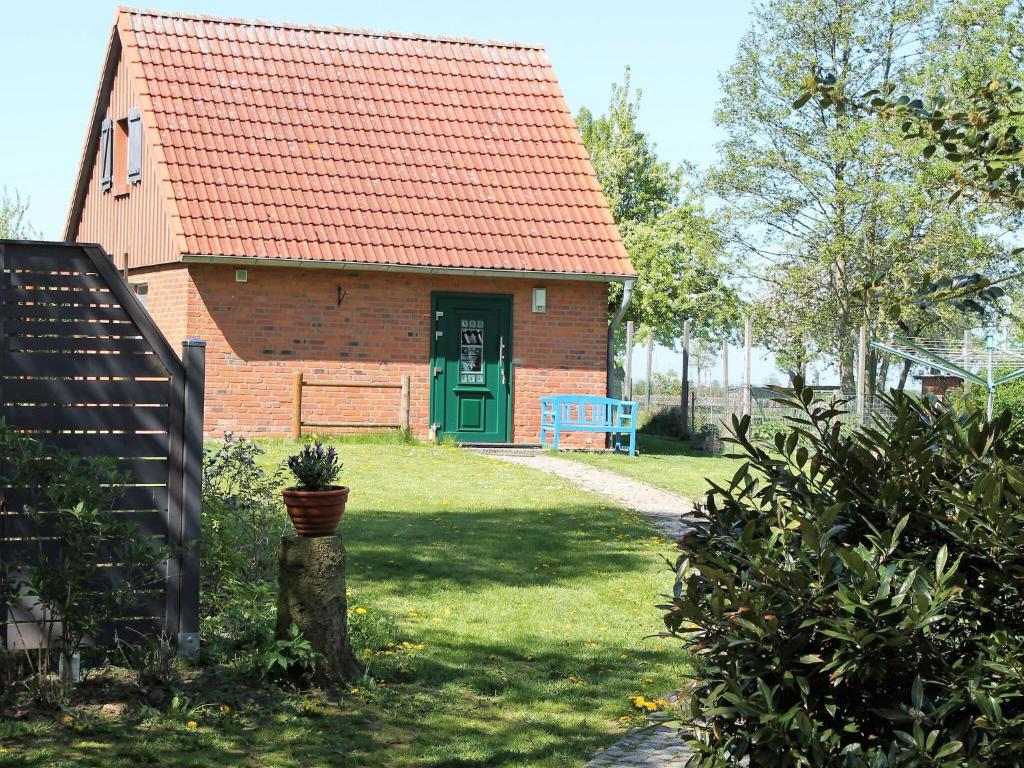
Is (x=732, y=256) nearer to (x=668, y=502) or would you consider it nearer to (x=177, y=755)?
(x=668, y=502)

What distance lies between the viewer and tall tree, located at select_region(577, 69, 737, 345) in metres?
36.5

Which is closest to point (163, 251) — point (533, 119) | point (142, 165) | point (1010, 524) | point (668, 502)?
point (142, 165)

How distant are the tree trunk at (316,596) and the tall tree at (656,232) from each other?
2721 cm

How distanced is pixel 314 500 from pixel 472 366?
49.5 feet

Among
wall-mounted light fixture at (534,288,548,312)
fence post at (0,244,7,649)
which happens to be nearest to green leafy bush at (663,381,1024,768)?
fence post at (0,244,7,649)

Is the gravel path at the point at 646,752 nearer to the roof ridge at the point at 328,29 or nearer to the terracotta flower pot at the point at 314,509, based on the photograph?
the terracotta flower pot at the point at 314,509

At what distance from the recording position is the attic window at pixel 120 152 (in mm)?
22159

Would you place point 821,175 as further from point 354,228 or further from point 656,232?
point 354,228

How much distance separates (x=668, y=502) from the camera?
14.4 m

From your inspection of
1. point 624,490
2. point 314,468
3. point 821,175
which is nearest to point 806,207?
point 821,175

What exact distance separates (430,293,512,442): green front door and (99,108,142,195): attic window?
19.8ft

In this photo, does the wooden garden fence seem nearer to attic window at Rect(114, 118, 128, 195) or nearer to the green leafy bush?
attic window at Rect(114, 118, 128, 195)

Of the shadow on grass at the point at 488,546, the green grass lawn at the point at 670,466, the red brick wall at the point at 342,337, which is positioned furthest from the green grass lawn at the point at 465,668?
the red brick wall at the point at 342,337

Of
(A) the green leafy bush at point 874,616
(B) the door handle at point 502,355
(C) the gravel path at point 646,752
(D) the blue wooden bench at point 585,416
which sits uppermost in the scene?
(B) the door handle at point 502,355
